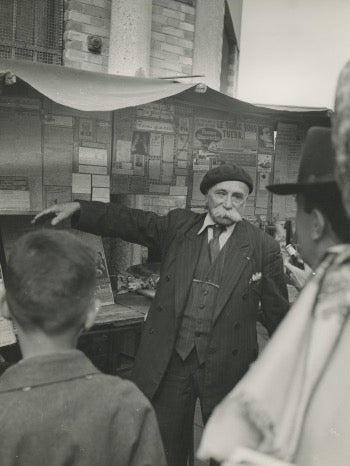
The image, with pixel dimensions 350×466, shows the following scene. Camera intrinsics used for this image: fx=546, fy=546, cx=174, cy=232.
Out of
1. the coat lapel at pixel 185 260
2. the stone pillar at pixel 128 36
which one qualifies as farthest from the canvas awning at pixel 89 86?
the stone pillar at pixel 128 36

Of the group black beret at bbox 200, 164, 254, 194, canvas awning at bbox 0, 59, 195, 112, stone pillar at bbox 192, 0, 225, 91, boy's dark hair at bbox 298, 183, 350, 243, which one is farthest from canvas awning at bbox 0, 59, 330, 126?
stone pillar at bbox 192, 0, 225, 91

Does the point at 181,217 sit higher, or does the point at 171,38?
the point at 171,38

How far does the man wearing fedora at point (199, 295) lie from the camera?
2965mm

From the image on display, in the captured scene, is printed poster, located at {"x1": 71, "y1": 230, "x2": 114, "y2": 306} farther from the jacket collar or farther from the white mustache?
the jacket collar

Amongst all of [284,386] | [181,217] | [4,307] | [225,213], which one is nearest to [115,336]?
[181,217]

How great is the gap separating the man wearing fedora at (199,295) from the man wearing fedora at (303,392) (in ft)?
6.24

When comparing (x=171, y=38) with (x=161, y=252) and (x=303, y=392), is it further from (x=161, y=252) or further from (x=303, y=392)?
(x=303, y=392)

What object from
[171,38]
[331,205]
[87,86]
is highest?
[171,38]

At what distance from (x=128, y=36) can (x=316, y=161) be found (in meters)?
4.14

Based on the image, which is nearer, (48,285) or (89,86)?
(48,285)

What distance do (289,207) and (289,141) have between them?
0.58 meters

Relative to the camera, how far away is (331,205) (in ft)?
4.30

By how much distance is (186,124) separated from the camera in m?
4.13

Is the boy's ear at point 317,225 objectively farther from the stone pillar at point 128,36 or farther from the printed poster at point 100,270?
the stone pillar at point 128,36
